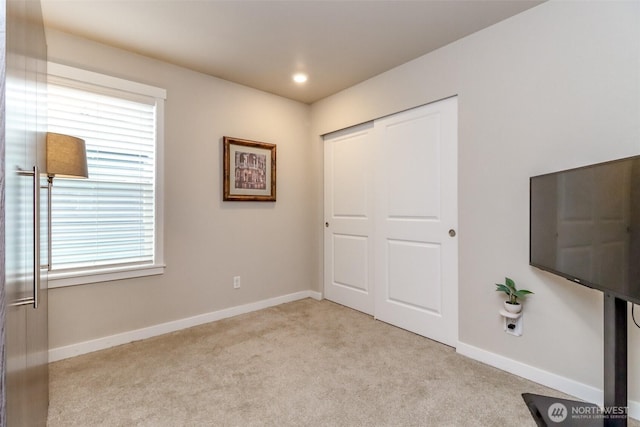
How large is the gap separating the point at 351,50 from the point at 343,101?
2.78ft

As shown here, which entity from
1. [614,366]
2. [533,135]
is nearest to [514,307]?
[614,366]

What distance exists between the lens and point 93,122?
7.84ft

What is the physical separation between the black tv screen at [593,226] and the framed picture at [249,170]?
2422mm

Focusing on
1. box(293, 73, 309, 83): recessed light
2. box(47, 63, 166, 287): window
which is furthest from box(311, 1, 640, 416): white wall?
box(47, 63, 166, 287): window

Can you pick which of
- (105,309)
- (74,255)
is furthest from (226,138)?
(105,309)

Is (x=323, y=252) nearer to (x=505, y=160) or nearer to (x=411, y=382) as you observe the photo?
(x=411, y=382)

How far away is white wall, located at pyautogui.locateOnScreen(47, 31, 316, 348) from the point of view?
7.85 feet

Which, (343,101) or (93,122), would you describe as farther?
(343,101)

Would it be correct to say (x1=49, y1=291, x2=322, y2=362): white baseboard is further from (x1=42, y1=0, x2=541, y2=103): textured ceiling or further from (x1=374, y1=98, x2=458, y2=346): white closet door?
(x1=42, y1=0, x2=541, y2=103): textured ceiling

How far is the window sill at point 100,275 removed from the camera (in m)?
2.23

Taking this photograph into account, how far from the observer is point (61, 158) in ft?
5.82

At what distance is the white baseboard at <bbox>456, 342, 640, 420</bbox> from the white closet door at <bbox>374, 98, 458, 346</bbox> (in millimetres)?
185

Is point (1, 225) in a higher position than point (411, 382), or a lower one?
higher

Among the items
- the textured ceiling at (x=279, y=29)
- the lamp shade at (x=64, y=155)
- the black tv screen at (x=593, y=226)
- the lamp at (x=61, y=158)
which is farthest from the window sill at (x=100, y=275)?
the black tv screen at (x=593, y=226)
